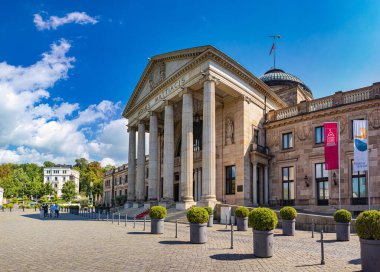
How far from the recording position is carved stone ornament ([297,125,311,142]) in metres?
34.1

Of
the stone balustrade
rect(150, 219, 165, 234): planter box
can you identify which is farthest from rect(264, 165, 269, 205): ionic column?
rect(150, 219, 165, 234): planter box

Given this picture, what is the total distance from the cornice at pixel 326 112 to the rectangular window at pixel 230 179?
6.51 meters

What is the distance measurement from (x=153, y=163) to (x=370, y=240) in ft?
112

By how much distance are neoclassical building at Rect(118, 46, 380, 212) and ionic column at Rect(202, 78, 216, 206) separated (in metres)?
0.09

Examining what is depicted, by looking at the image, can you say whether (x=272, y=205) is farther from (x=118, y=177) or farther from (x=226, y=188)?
(x=118, y=177)

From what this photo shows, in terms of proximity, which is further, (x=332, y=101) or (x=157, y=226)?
(x=332, y=101)

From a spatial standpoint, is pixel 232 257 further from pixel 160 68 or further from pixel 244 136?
pixel 160 68

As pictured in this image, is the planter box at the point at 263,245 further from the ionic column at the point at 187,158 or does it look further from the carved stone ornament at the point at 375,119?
the carved stone ornament at the point at 375,119

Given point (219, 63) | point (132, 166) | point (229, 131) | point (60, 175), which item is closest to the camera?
point (219, 63)

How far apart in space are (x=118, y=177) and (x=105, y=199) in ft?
47.7

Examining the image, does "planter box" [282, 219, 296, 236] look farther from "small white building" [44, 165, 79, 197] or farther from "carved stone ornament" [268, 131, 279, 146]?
"small white building" [44, 165, 79, 197]

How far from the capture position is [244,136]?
1407 inches

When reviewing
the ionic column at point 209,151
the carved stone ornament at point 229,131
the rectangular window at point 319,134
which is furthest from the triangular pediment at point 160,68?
the rectangular window at point 319,134

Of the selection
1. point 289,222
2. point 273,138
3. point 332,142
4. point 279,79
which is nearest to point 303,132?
point 273,138
